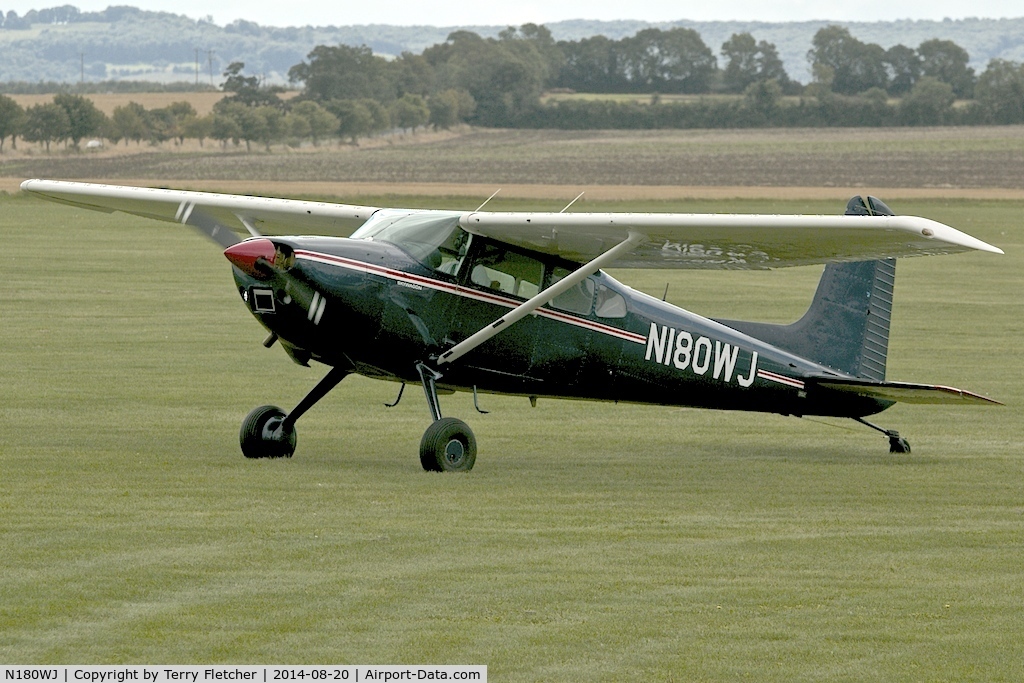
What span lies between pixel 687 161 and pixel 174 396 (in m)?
99.2

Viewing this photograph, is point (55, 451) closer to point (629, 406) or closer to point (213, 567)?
point (213, 567)

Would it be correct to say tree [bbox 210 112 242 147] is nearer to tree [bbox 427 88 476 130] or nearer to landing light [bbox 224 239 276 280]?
tree [bbox 427 88 476 130]

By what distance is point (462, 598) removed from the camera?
356 inches

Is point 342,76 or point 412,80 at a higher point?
point 342,76

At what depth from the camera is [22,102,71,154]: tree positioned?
120 m

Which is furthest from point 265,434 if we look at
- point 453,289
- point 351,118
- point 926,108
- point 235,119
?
point 926,108

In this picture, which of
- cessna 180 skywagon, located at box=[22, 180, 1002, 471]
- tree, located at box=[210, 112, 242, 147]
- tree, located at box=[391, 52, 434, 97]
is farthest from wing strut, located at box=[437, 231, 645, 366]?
tree, located at box=[391, 52, 434, 97]

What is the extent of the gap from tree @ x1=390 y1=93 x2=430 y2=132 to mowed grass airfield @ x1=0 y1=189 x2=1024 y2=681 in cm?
14598

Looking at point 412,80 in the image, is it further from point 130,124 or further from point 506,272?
point 506,272

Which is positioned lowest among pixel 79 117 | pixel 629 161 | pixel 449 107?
pixel 449 107

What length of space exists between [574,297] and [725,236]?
5.83ft

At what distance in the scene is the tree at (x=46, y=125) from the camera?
120500mm

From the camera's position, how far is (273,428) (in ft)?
45.8

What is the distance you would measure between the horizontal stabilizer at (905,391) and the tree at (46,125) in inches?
4409
